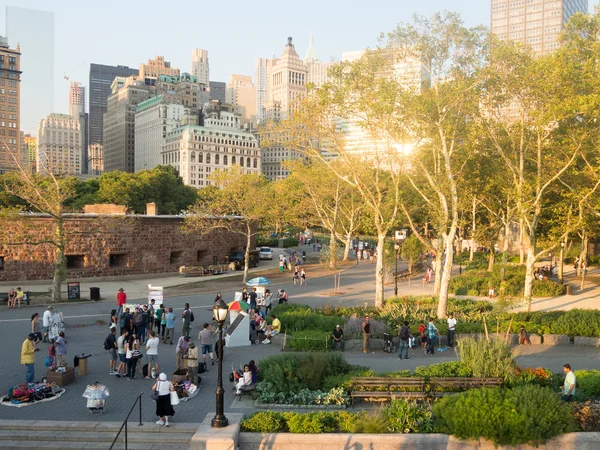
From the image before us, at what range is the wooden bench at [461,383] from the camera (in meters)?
12.9

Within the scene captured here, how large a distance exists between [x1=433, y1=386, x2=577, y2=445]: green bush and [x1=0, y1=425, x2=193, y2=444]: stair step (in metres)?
5.58

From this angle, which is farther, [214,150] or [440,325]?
[214,150]

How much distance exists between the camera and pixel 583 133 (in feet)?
77.7

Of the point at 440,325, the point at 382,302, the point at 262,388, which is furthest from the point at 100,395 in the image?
the point at 382,302

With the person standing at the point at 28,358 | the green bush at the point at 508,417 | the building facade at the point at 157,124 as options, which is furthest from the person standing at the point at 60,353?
the building facade at the point at 157,124

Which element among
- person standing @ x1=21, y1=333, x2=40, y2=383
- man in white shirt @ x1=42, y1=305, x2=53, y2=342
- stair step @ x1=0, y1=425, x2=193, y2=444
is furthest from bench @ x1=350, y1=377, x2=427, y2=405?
man in white shirt @ x1=42, y1=305, x2=53, y2=342

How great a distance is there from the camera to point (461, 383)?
12969 millimetres

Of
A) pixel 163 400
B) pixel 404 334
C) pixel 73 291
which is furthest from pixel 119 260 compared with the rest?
pixel 163 400

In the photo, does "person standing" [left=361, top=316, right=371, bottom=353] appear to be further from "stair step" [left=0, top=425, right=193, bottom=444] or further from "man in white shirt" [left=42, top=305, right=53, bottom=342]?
"man in white shirt" [left=42, top=305, right=53, bottom=342]

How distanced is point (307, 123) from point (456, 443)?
17792 mm

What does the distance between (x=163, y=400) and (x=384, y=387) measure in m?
5.21

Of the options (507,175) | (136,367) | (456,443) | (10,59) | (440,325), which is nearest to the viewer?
(456,443)

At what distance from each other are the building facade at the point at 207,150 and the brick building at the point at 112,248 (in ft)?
410

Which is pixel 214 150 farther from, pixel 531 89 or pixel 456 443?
pixel 456 443
